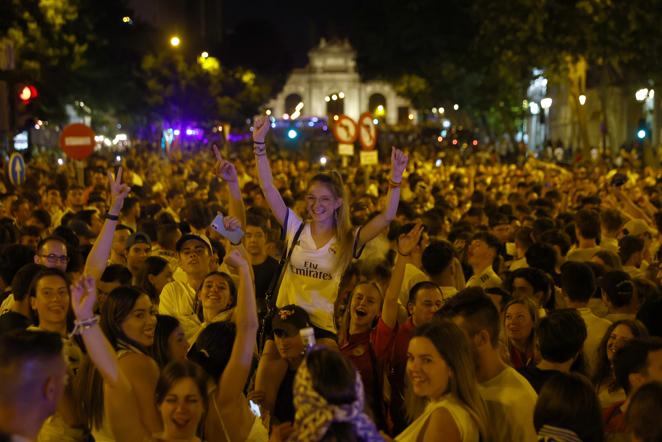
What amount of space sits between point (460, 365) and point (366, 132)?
578 inches

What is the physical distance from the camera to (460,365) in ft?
15.1

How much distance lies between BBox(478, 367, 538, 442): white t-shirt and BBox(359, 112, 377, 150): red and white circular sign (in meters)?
14.0

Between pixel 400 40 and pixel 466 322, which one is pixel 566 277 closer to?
pixel 466 322

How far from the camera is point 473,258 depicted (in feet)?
29.5

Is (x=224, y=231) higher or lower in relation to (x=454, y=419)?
higher

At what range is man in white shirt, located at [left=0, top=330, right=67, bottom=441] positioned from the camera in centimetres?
359

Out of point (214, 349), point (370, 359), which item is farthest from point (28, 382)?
point (370, 359)

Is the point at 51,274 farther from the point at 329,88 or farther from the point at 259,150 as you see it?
the point at 329,88

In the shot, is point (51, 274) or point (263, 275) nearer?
point (51, 274)

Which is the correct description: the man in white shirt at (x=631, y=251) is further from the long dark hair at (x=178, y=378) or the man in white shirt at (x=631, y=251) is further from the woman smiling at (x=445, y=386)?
the long dark hair at (x=178, y=378)

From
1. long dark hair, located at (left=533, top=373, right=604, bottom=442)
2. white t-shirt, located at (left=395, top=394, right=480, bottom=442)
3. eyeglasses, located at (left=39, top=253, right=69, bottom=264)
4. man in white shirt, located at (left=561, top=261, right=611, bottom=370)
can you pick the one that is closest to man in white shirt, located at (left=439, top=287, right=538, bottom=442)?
white t-shirt, located at (left=395, top=394, right=480, bottom=442)

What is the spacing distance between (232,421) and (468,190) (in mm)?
15899

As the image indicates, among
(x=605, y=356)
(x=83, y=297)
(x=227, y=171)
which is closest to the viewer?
(x=83, y=297)

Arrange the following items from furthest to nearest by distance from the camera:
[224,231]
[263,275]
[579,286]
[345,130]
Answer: [345,130] → [263,275] → [579,286] → [224,231]
